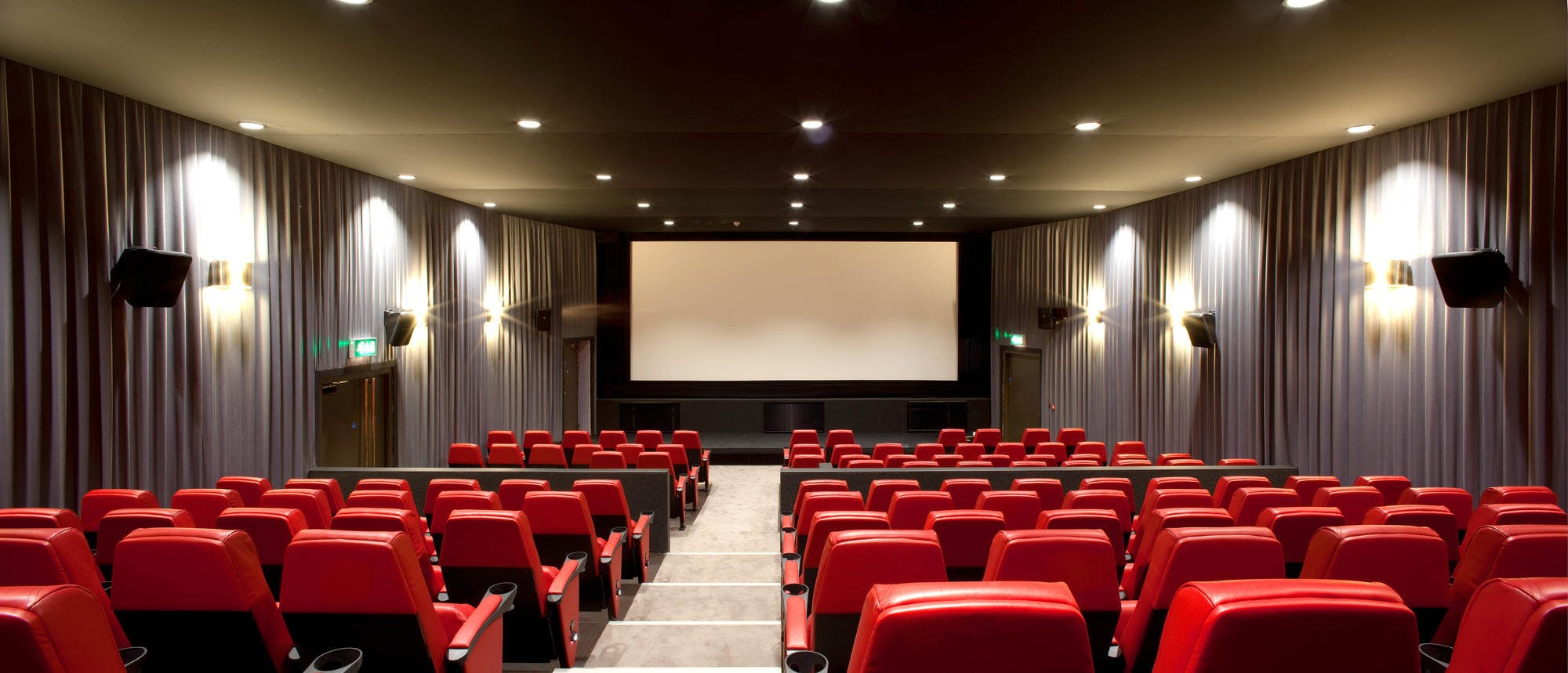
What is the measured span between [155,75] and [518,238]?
7.34 meters

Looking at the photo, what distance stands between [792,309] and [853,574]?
40.9 ft

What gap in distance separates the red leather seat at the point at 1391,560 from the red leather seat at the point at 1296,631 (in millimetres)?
1220

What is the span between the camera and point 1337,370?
6.96 metres

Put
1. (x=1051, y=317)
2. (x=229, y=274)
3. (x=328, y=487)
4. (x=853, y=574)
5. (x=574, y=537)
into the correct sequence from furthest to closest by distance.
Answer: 1. (x=1051, y=317)
2. (x=229, y=274)
3. (x=328, y=487)
4. (x=574, y=537)
5. (x=853, y=574)

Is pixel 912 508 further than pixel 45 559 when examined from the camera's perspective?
Yes

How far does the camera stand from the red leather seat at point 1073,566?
2.38 meters

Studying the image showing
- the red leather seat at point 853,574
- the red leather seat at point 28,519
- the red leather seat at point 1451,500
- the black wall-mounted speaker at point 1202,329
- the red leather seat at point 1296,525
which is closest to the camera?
the red leather seat at point 853,574

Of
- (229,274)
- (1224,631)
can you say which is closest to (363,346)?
(229,274)

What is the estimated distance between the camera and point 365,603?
2.38 meters

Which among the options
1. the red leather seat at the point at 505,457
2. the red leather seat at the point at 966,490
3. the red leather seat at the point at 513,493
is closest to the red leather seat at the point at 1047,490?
the red leather seat at the point at 966,490

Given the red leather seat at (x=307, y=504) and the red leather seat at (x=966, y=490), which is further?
the red leather seat at (x=966, y=490)

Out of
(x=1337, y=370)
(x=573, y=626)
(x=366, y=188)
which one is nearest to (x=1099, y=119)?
(x=1337, y=370)

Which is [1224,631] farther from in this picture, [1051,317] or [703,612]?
[1051,317]

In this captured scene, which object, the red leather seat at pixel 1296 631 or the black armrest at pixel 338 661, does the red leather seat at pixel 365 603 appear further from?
the red leather seat at pixel 1296 631
